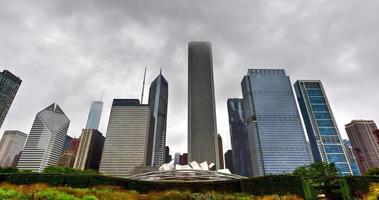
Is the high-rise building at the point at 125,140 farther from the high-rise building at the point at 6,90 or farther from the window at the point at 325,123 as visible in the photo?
the window at the point at 325,123

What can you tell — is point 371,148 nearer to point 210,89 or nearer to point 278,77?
point 278,77

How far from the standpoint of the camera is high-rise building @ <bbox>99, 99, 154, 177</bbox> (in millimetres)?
158875

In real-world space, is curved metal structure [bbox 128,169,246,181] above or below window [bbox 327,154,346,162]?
below

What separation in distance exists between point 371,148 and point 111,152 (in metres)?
232

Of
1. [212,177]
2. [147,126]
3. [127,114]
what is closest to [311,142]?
[147,126]

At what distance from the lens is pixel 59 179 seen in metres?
20.3

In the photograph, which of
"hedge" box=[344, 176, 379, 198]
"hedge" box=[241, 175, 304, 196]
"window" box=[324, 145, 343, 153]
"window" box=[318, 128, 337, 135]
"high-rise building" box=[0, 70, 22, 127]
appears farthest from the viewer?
"high-rise building" box=[0, 70, 22, 127]

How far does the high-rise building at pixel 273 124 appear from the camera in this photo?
14800 cm

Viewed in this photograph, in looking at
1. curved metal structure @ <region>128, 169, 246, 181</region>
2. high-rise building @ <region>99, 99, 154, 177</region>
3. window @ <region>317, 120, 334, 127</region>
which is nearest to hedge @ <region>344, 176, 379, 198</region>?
curved metal structure @ <region>128, 169, 246, 181</region>

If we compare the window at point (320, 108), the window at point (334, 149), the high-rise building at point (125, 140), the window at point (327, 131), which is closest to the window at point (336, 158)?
the window at point (334, 149)

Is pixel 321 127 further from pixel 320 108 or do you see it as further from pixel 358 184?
pixel 358 184

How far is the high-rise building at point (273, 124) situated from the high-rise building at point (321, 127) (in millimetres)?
7675

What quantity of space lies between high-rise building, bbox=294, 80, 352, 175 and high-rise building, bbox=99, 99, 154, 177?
122594mm

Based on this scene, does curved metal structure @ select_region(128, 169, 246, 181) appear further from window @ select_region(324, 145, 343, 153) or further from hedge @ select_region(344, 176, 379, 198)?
window @ select_region(324, 145, 343, 153)
